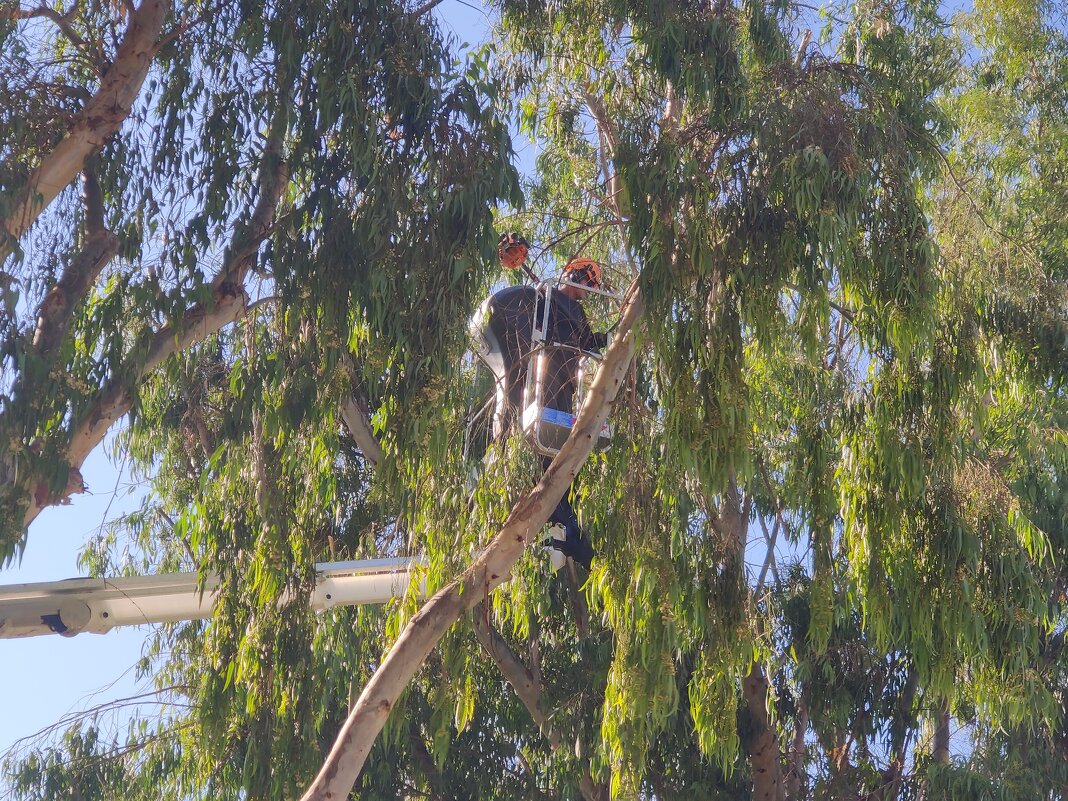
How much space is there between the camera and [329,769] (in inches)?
234

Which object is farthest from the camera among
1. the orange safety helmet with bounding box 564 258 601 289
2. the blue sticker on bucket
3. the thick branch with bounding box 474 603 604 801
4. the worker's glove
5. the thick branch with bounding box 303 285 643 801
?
the thick branch with bounding box 474 603 604 801

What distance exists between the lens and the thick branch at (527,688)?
8.43 meters

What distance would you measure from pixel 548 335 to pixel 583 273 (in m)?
0.57

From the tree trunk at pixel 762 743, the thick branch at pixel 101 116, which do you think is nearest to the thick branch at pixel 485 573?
the thick branch at pixel 101 116

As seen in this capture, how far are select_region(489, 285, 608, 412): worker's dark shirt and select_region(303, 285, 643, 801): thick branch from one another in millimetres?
277

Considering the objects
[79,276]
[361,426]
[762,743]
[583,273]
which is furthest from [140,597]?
[762,743]

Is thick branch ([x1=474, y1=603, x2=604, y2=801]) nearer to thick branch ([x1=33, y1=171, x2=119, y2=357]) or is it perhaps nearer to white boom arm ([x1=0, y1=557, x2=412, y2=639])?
white boom arm ([x1=0, y1=557, x2=412, y2=639])

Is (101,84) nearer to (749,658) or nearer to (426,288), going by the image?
(426,288)

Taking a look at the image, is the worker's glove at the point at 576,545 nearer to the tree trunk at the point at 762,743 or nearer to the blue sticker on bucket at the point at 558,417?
the blue sticker on bucket at the point at 558,417

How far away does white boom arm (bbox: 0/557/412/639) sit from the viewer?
22.4 feet

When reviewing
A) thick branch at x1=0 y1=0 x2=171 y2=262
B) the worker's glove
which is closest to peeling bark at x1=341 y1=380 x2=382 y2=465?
the worker's glove

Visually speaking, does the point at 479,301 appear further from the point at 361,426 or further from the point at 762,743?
the point at 762,743

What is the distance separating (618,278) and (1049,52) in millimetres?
5301

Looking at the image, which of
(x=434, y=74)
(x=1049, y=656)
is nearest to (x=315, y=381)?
(x=434, y=74)
